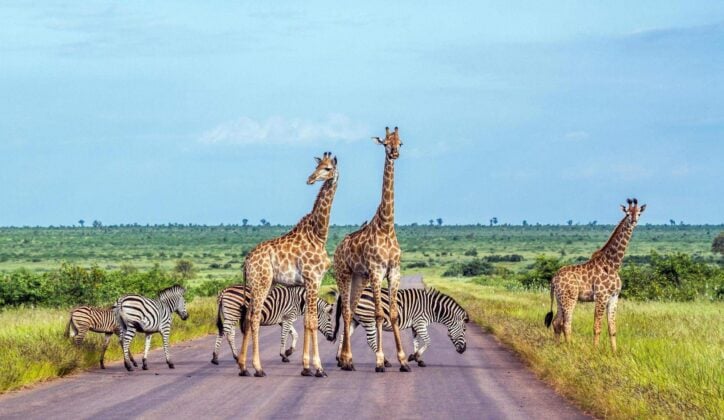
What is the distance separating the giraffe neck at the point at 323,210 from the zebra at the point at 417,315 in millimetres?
1660

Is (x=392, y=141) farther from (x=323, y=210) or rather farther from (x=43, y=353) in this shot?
(x=43, y=353)

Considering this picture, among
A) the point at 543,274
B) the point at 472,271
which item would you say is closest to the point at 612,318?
the point at 543,274

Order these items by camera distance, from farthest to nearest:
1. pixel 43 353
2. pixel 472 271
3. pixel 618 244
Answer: pixel 472 271 → pixel 618 244 → pixel 43 353

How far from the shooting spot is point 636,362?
17.4m

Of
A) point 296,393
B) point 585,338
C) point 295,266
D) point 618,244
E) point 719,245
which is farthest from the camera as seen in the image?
point 719,245

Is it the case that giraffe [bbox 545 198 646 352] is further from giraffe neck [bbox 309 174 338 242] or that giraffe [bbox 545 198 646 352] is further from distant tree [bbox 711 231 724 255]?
distant tree [bbox 711 231 724 255]

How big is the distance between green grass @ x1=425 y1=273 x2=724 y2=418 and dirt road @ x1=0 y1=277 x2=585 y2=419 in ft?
1.36

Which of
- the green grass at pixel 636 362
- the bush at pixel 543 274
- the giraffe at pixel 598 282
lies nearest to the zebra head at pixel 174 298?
the green grass at pixel 636 362

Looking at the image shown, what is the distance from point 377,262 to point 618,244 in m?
5.37

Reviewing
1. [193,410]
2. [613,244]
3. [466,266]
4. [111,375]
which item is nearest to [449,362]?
[613,244]

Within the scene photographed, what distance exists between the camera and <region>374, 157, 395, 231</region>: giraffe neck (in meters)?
19.1

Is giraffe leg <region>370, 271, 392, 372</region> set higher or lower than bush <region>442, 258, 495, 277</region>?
A: higher

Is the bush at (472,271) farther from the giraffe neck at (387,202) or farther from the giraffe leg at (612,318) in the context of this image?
the giraffe neck at (387,202)

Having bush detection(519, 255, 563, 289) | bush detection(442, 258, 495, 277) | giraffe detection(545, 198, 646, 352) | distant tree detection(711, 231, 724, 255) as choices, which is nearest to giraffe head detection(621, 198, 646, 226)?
giraffe detection(545, 198, 646, 352)
